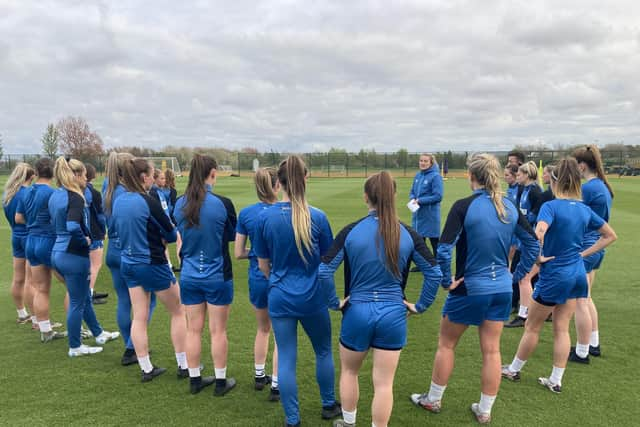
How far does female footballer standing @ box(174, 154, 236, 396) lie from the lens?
11.0ft

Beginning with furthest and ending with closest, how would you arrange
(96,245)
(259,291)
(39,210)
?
(96,245) < (39,210) < (259,291)

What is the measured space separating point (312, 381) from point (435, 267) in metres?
1.88

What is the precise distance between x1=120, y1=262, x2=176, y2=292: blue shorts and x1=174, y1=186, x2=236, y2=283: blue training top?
370mm

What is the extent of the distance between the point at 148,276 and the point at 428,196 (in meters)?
5.09

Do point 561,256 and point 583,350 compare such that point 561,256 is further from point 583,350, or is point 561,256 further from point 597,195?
point 583,350

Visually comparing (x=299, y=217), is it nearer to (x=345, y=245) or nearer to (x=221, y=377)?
(x=345, y=245)

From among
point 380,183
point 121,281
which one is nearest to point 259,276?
point 380,183

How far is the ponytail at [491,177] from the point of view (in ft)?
9.69

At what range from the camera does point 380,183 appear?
264 cm

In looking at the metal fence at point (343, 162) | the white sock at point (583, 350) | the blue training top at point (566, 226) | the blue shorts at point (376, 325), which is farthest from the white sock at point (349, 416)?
the metal fence at point (343, 162)

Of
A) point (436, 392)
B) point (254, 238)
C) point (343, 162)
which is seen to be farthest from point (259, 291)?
point (343, 162)

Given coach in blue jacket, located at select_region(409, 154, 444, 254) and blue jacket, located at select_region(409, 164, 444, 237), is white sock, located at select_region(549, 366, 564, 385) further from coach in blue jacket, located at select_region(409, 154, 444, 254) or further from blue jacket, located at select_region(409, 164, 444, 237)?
blue jacket, located at select_region(409, 164, 444, 237)

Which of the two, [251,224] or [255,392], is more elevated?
[251,224]

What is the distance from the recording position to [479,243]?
2930 millimetres
